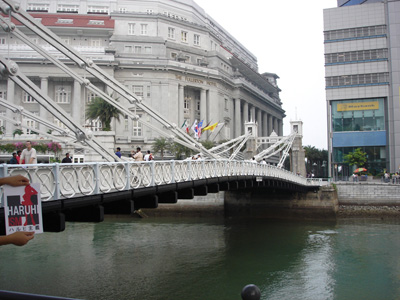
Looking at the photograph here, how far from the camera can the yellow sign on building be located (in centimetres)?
5331

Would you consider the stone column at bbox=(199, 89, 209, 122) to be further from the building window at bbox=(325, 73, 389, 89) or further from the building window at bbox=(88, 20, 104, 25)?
the building window at bbox=(325, 73, 389, 89)

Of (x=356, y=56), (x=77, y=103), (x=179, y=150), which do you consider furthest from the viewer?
(x=77, y=103)

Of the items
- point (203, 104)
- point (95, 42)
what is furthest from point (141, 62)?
point (203, 104)

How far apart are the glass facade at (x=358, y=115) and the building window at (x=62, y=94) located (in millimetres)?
36661

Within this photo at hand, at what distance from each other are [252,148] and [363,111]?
15.8 meters

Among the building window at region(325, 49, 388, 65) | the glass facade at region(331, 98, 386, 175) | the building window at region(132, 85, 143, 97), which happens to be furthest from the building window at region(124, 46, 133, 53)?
the glass facade at region(331, 98, 386, 175)

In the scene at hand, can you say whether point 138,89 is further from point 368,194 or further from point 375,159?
point 368,194

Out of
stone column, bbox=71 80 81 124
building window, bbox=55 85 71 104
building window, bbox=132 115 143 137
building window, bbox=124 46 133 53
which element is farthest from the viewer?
building window, bbox=124 46 133 53

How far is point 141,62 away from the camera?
6103 cm

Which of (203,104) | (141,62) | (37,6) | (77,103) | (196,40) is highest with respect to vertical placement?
(37,6)

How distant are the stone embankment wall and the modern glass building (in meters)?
12.3

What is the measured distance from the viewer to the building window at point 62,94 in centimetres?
5928

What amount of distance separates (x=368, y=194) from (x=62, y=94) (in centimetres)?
4235

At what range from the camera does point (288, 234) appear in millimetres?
30500
